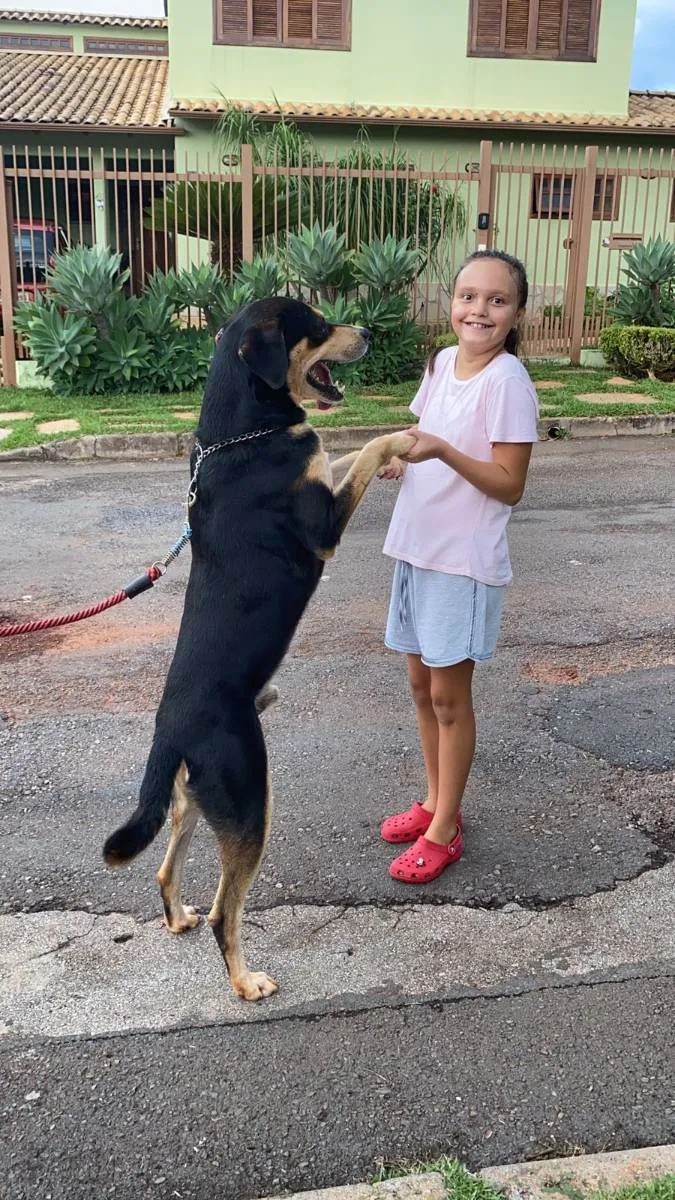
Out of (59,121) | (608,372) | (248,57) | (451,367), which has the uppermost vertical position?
(248,57)

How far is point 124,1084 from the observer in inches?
94.5

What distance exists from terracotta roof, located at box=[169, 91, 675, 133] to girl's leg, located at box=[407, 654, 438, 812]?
18929mm

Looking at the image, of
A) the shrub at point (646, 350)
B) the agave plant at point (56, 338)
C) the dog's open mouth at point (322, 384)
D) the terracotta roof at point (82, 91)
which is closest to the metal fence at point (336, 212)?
the agave plant at point (56, 338)

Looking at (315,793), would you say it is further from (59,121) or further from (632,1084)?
(59,121)

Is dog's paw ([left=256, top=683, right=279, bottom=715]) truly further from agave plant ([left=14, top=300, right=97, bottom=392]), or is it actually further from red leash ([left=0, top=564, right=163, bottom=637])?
agave plant ([left=14, top=300, right=97, bottom=392])

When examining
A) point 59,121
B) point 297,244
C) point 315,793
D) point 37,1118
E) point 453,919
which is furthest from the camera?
point 59,121

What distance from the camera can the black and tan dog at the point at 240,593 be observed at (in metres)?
2.56

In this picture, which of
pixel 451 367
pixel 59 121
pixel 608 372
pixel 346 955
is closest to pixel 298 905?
pixel 346 955

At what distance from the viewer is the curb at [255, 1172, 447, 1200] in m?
2.01

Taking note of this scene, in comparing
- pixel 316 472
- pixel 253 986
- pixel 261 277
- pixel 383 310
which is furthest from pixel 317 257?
pixel 253 986

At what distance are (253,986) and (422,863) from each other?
0.77 meters

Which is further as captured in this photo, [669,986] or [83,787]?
[83,787]

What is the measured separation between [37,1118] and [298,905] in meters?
1.03

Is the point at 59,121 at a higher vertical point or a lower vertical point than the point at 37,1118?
higher
